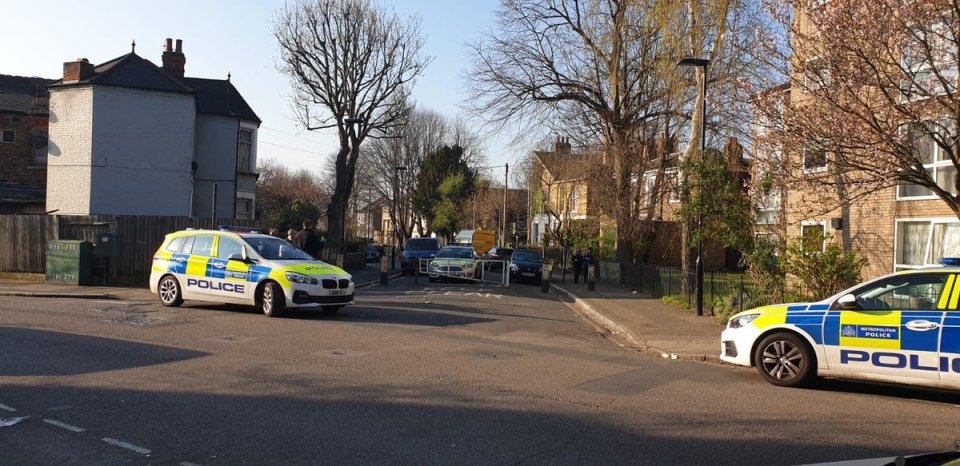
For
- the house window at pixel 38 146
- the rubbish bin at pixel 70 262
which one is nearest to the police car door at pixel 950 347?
the rubbish bin at pixel 70 262

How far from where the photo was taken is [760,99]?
12812 millimetres

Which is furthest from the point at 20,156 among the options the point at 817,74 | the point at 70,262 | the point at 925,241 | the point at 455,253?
the point at 925,241

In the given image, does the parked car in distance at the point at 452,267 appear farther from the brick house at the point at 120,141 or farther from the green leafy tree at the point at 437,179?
the green leafy tree at the point at 437,179

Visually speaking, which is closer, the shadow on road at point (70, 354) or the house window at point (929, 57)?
the shadow on road at point (70, 354)

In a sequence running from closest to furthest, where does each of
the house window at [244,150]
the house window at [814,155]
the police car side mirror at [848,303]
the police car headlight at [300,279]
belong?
the police car side mirror at [848,303] < the house window at [814,155] < the police car headlight at [300,279] < the house window at [244,150]

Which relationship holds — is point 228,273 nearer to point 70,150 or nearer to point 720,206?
point 720,206

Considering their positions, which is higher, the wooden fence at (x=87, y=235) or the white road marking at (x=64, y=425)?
the wooden fence at (x=87, y=235)

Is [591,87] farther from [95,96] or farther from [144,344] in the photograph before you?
[144,344]

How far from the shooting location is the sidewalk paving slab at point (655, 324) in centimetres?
1239

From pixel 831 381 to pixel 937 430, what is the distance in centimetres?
272

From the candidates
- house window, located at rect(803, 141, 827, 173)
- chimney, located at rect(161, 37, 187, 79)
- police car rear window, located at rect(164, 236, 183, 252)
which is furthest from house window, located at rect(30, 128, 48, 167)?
Answer: house window, located at rect(803, 141, 827, 173)

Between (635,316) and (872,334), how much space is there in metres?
8.96

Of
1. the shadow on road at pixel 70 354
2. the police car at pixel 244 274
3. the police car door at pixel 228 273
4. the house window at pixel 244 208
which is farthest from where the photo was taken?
the house window at pixel 244 208

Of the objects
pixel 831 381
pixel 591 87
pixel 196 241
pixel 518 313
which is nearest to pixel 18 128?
pixel 196 241
